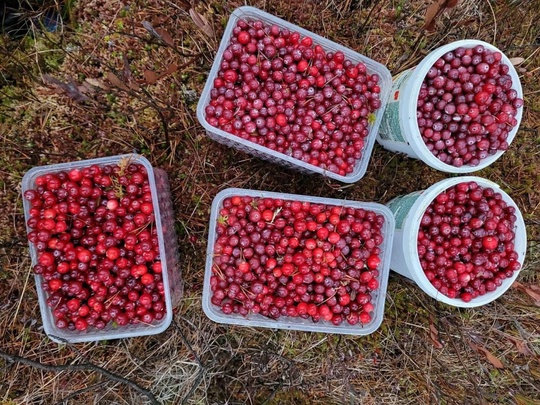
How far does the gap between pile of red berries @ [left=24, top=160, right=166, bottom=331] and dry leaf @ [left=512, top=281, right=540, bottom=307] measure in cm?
187

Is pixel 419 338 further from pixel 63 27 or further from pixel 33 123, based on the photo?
pixel 63 27

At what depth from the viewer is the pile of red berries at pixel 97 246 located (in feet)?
6.51

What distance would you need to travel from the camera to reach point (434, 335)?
2.48 m

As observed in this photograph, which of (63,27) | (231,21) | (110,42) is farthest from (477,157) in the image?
(63,27)

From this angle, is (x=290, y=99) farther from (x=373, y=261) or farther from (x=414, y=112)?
(x=373, y=261)

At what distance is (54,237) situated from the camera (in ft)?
6.61

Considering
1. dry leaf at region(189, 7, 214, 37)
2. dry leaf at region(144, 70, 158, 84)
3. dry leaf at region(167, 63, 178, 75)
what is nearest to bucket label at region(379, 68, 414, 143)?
dry leaf at region(189, 7, 214, 37)

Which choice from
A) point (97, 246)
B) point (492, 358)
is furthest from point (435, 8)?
point (97, 246)

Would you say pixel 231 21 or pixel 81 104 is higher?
pixel 231 21

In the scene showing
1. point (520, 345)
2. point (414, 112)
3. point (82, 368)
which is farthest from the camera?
point (520, 345)

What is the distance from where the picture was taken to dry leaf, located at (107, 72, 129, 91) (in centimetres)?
219

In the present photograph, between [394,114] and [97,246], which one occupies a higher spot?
[394,114]

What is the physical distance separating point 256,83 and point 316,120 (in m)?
0.32

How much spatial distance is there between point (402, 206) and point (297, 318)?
756 mm
